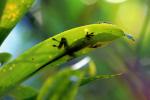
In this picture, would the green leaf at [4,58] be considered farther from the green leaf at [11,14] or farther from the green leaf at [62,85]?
the green leaf at [62,85]

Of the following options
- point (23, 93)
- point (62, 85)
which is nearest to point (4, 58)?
point (23, 93)

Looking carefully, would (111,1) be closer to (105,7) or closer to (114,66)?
(105,7)

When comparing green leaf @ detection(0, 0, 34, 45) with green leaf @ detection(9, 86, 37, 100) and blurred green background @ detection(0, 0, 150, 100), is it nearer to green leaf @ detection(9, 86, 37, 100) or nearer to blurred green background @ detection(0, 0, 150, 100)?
green leaf @ detection(9, 86, 37, 100)

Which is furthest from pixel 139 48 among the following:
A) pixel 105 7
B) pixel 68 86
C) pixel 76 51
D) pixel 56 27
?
pixel 68 86

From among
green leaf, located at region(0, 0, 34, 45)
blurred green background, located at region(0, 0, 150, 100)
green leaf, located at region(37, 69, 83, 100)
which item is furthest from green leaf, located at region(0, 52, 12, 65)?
blurred green background, located at region(0, 0, 150, 100)

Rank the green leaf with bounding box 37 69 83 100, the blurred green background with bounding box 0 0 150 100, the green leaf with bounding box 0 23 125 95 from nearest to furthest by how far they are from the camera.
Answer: the green leaf with bounding box 37 69 83 100, the green leaf with bounding box 0 23 125 95, the blurred green background with bounding box 0 0 150 100

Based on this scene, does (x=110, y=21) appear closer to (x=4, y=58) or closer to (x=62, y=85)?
(x=4, y=58)

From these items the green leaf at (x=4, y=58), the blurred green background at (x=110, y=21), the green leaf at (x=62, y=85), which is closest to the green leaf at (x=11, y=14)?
the green leaf at (x=4, y=58)
